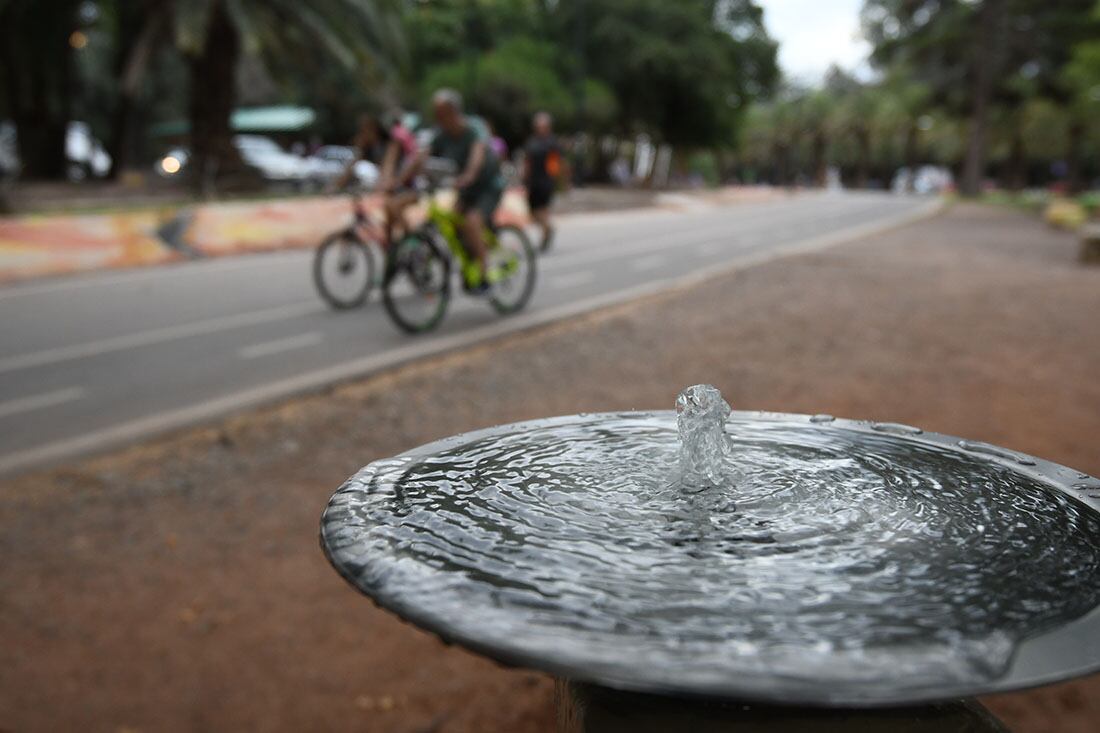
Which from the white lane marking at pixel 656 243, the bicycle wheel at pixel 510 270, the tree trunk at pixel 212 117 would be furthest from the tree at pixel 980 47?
the bicycle wheel at pixel 510 270

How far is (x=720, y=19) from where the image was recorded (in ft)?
162

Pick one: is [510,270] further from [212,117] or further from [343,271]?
[212,117]

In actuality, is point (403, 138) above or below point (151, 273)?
above

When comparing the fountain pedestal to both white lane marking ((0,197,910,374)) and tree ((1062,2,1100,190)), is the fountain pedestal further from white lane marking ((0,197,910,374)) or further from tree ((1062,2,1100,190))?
tree ((1062,2,1100,190))

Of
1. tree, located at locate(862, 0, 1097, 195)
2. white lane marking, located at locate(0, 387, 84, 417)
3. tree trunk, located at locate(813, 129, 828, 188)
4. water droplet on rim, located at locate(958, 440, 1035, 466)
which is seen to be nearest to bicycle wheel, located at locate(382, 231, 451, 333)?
white lane marking, located at locate(0, 387, 84, 417)

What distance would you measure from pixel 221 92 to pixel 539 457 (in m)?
22.1

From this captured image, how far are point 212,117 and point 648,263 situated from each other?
11.6 m

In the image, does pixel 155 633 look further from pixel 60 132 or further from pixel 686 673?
pixel 60 132

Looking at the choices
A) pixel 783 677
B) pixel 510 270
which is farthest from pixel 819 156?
pixel 783 677

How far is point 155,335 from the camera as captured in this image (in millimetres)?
9180

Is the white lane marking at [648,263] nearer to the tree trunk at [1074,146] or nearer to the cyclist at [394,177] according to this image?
the cyclist at [394,177]

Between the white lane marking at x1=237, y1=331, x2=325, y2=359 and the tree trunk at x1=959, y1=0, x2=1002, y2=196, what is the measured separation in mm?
42124

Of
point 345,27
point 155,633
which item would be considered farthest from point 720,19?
point 155,633

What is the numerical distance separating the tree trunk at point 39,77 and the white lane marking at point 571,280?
56.1ft
